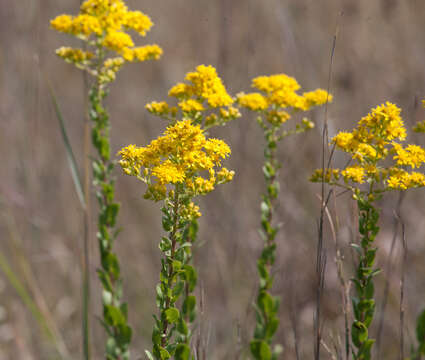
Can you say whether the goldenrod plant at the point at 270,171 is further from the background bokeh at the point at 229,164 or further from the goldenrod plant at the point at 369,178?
A: the background bokeh at the point at 229,164

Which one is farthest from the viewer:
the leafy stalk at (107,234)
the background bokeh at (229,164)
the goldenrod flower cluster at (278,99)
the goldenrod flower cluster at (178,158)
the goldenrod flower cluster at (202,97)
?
the background bokeh at (229,164)

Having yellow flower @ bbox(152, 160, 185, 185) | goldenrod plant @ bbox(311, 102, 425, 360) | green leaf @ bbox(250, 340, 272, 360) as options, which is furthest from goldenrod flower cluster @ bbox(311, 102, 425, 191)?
green leaf @ bbox(250, 340, 272, 360)

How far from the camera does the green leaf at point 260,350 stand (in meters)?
2.00

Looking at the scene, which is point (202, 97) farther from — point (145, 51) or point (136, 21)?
point (136, 21)

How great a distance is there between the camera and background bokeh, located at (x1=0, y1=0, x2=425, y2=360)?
131 inches

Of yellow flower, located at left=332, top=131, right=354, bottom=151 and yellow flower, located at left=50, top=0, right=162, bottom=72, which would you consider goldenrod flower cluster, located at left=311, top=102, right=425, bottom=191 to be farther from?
yellow flower, located at left=50, top=0, right=162, bottom=72

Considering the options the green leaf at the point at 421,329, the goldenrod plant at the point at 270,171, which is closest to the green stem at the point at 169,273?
the goldenrod plant at the point at 270,171

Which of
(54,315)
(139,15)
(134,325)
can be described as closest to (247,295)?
(134,325)

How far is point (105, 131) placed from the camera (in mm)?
2299

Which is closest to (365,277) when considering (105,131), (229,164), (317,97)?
(317,97)

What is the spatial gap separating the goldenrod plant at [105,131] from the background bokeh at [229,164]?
0.75 meters

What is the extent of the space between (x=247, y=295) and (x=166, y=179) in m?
2.60

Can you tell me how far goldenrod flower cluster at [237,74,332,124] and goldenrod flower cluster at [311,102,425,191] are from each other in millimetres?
546

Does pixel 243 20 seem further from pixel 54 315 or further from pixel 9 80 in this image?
pixel 54 315
